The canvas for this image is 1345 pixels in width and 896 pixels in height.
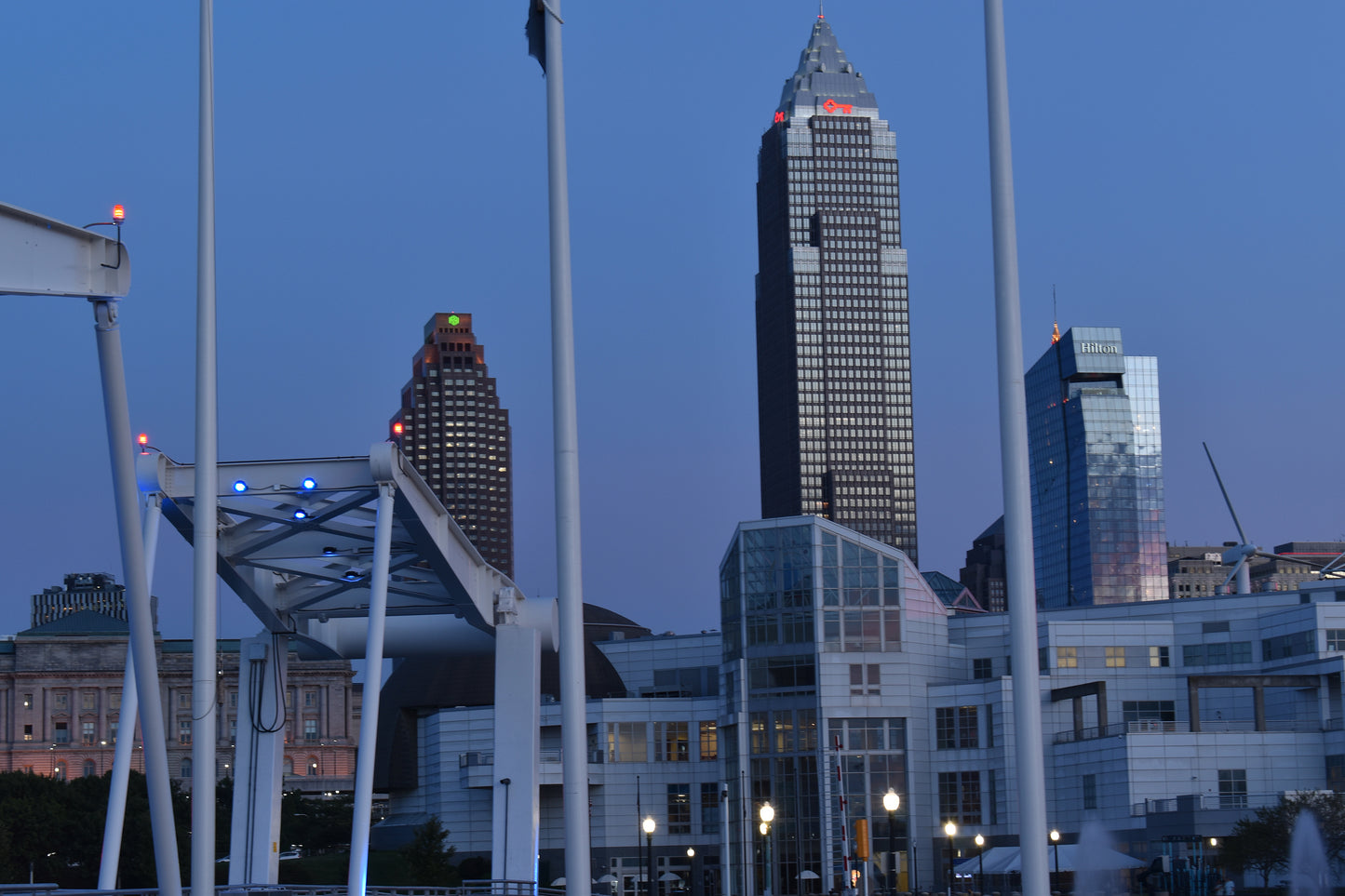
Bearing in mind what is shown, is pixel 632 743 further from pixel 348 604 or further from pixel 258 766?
pixel 258 766

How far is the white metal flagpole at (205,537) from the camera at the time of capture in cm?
2339

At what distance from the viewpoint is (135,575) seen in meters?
17.7

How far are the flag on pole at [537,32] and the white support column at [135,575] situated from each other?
25.9ft

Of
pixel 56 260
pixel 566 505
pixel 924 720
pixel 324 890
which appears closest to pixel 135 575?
pixel 56 260

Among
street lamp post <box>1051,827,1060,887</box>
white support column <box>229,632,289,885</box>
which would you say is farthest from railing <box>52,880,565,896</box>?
street lamp post <box>1051,827,1060,887</box>

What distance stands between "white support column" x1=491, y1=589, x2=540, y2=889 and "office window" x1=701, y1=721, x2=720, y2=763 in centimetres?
7325

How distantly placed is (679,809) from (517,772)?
74644 millimetres

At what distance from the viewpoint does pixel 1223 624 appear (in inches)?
4343

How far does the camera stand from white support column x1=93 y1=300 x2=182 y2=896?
16656 mm

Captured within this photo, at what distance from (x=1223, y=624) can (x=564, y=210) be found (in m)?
97.0

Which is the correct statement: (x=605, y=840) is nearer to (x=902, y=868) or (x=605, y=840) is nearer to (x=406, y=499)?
(x=902, y=868)

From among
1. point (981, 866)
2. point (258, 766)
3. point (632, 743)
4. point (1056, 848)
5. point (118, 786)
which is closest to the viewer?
point (118, 786)

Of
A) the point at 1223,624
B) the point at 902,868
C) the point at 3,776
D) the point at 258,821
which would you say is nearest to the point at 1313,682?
the point at 1223,624

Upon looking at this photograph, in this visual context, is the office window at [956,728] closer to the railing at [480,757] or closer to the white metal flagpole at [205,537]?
the railing at [480,757]
